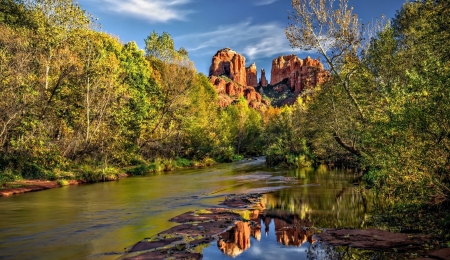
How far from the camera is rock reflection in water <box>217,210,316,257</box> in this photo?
36.3 feet

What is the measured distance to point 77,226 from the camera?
14.2 m

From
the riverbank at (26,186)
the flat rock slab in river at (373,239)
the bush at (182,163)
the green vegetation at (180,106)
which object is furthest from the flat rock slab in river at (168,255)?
the bush at (182,163)

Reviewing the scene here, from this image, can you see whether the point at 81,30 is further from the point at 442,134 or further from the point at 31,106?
the point at 442,134

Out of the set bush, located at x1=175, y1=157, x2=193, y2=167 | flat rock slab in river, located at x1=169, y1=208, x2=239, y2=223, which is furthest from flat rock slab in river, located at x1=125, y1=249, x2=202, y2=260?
bush, located at x1=175, y1=157, x2=193, y2=167

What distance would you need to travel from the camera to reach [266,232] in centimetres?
1291

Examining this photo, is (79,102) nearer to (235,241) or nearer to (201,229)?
(201,229)

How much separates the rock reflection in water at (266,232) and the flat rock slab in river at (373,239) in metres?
0.79

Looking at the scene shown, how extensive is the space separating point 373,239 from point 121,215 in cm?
1176

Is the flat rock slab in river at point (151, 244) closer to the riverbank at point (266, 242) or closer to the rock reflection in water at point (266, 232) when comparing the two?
the riverbank at point (266, 242)

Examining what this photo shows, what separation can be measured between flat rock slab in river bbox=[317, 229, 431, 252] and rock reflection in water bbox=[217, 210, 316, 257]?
79 centimetres

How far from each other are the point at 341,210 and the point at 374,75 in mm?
11508

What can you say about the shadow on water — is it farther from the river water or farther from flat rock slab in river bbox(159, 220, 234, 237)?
flat rock slab in river bbox(159, 220, 234, 237)

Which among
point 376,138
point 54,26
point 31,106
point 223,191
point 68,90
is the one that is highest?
point 54,26

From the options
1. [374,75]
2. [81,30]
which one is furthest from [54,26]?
[374,75]
